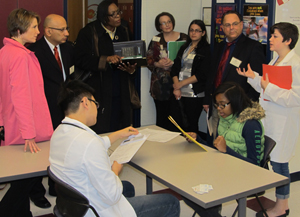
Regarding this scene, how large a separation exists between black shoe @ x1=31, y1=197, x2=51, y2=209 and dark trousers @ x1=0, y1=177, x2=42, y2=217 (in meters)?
0.72

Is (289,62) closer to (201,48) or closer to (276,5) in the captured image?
(276,5)

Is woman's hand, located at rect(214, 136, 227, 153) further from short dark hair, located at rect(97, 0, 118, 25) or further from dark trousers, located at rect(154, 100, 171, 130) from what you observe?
dark trousers, located at rect(154, 100, 171, 130)

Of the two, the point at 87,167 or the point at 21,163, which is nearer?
the point at 87,167

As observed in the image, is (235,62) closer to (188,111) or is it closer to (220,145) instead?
(188,111)

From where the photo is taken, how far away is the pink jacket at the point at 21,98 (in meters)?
2.41

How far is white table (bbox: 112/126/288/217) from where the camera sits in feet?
5.69

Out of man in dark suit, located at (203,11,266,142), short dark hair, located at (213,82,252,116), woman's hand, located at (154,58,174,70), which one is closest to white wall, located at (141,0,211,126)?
woman's hand, located at (154,58,174,70)

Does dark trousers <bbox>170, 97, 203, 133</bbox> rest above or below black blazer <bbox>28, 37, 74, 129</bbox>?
below

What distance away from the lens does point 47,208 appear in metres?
3.25

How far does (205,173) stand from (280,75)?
4.19 ft

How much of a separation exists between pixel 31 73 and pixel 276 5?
2.44m

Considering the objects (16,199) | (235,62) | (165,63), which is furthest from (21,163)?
(165,63)

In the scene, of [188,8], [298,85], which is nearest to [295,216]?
[298,85]

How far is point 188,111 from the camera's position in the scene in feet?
14.3
